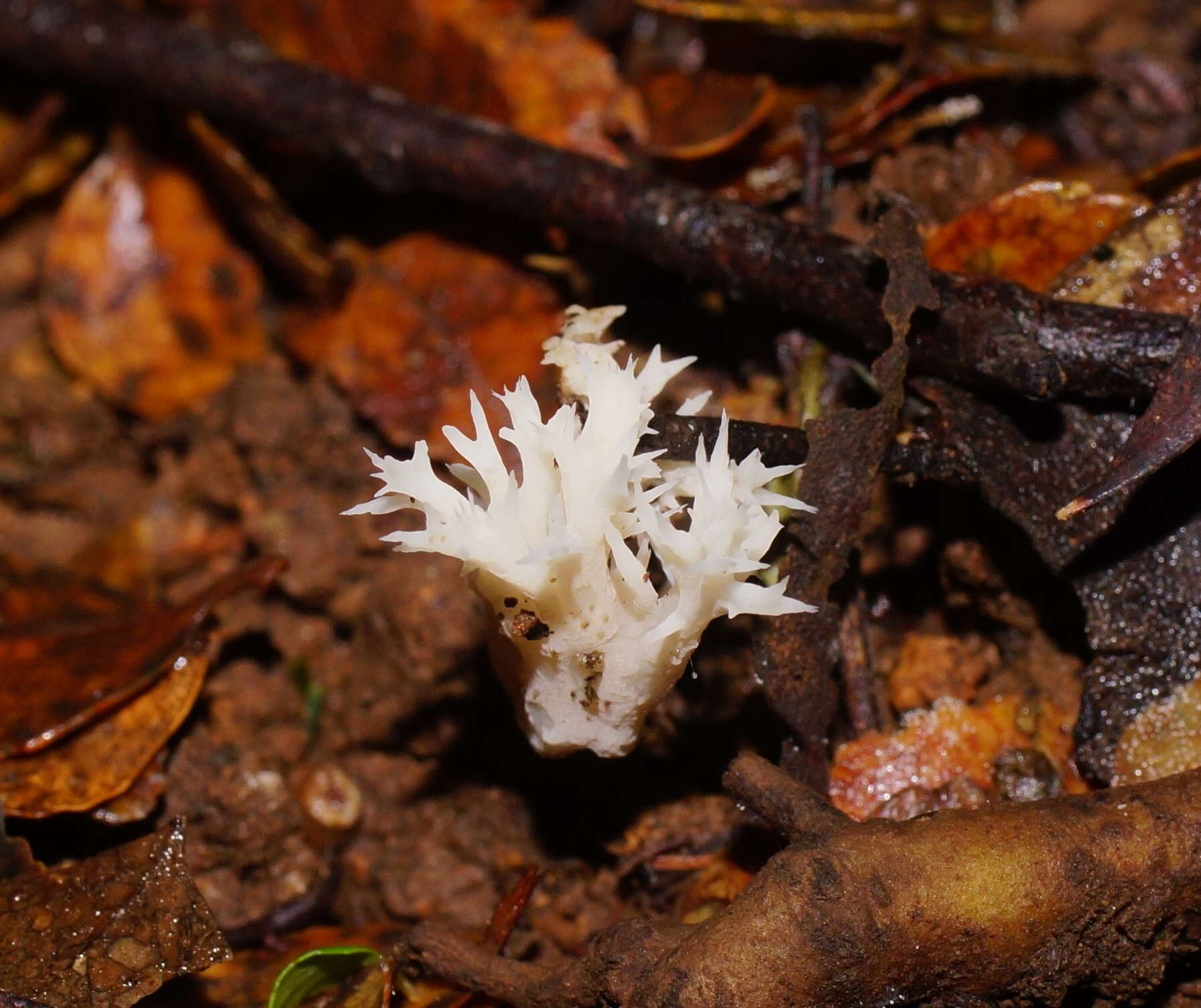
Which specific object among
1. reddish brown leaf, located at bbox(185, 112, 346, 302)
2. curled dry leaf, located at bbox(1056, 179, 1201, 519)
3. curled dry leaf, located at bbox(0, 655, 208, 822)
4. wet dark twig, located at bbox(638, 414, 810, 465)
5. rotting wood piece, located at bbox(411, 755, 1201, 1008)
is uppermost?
curled dry leaf, located at bbox(1056, 179, 1201, 519)

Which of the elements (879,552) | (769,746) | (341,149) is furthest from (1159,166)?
Answer: (341,149)

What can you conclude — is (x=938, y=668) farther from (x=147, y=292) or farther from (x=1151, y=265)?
(x=147, y=292)

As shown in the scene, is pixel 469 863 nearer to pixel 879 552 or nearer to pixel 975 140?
pixel 879 552

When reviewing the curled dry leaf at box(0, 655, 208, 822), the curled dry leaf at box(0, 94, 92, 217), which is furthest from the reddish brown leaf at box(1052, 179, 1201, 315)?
the curled dry leaf at box(0, 94, 92, 217)

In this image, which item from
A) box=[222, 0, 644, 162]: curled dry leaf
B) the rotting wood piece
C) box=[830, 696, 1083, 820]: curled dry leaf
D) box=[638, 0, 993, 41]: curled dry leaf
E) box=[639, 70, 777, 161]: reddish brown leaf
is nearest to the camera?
the rotting wood piece

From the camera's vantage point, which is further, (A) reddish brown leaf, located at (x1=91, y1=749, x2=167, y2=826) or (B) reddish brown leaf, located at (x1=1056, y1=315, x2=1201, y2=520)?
(A) reddish brown leaf, located at (x1=91, y1=749, x2=167, y2=826)

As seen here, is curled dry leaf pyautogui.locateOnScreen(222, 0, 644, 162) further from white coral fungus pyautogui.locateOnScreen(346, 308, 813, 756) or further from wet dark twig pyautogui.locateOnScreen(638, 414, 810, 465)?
white coral fungus pyautogui.locateOnScreen(346, 308, 813, 756)

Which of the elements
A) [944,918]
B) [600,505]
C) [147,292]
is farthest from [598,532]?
[147,292]
